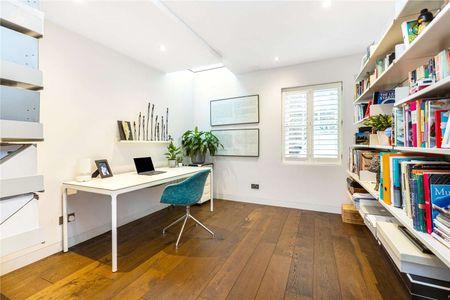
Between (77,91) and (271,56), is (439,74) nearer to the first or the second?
(271,56)

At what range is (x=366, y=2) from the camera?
76.9 inches

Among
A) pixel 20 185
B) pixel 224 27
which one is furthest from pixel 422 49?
pixel 20 185

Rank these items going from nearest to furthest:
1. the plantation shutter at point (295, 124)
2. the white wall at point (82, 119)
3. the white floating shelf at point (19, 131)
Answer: the white floating shelf at point (19, 131), the white wall at point (82, 119), the plantation shutter at point (295, 124)

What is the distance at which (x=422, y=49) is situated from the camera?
121cm

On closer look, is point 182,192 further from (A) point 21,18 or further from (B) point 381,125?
(B) point 381,125

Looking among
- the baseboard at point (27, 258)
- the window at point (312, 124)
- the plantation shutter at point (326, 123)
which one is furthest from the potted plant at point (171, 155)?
the plantation shutter at point (326, 123)

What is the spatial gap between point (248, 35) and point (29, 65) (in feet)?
7.37

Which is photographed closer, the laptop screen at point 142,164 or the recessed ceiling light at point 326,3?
the recessed ceiling light at point 326,3

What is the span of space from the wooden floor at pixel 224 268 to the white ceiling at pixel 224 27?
2176mm

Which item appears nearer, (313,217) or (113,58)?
(113,58)

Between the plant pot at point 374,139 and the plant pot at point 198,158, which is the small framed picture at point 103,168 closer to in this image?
the plant pot at point 198,158

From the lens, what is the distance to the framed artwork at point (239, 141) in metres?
3.81

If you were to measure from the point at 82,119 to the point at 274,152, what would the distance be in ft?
9.43

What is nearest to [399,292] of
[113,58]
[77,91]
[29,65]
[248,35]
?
[29,65]
